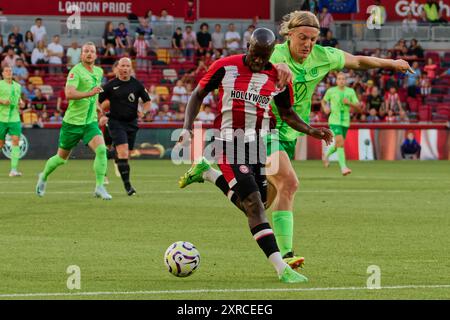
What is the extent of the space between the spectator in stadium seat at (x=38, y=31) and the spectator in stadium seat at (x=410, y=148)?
1248 centimetres

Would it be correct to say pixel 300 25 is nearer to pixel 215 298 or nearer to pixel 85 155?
pixel 215 298

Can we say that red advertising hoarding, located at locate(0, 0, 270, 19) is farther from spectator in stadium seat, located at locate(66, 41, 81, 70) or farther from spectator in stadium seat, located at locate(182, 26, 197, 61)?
spectator in stadium seat, located at locate(66, 41, 81, 70)

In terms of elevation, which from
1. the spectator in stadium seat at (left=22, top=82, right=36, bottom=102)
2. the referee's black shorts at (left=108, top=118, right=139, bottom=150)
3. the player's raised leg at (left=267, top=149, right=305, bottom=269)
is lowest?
the spectator in stadium seat at (left=22, top=82, right=36, bottom=102)

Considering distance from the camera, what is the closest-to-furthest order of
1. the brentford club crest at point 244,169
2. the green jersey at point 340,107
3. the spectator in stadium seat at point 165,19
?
1. the brentford club crest at point 244,169
2. the green jersey at point 340,107
3. the spectator in stadium seat at point 165,19

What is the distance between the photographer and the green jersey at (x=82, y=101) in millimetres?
18875

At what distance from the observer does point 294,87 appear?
11016 mm

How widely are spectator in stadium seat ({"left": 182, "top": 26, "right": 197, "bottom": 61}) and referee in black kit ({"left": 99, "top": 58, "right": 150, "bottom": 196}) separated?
18449 mm

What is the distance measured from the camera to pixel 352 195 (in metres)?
20.2

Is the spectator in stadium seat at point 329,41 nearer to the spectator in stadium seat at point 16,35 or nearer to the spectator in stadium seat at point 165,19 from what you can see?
the spectator in stadium seat at point 165,19

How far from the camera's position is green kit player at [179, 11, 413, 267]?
10.4 meters

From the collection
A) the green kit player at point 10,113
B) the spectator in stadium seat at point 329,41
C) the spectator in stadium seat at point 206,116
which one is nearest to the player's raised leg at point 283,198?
the green kit player at point 10,113

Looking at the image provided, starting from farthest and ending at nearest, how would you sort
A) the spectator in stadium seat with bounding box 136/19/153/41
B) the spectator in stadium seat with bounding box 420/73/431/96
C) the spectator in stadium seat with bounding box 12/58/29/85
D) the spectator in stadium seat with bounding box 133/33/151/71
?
the spectator in stadium seat with bounding box 136/19/153/41
the spectator in stadium seat with bounding box 420/73/431/96
the spectator in stadium seat with bounding box 133/33/151/71
the spectator in stadium seat with bounding box 12/58/29/85

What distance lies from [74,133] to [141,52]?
20.2 metres

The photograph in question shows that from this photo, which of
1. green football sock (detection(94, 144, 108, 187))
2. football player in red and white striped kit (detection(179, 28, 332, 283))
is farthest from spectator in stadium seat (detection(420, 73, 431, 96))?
football player in red and white striped kit (detection(179, 28, 332, 283))
